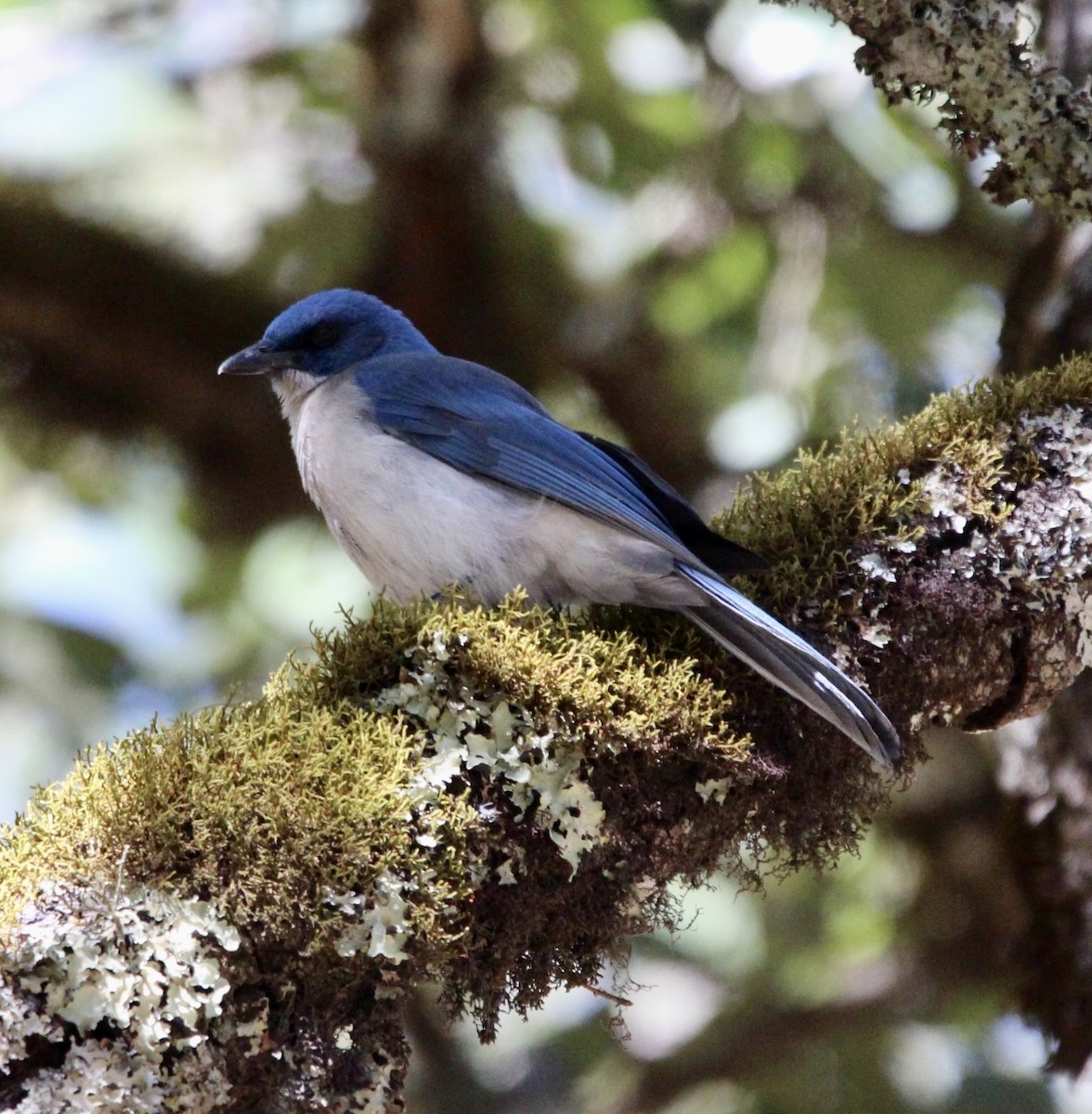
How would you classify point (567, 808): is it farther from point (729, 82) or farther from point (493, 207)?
point (729, 82)

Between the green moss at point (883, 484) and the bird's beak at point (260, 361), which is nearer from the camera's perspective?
the green moss at point (883, 484)

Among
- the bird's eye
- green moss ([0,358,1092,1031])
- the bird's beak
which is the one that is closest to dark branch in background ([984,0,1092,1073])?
green moss ([0,358,1092,1031])

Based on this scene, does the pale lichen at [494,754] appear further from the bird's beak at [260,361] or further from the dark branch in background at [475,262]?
the dark branch in background at [475,262]

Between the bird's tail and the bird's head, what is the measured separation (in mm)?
2143

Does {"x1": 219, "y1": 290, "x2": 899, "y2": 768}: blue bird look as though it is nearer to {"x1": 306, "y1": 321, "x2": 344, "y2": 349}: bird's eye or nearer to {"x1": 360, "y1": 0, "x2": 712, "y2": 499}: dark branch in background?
{"x1": 306, "y1": 321, "x2": 344, "y2": 349}: bird's eye

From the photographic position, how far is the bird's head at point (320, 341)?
4.86m

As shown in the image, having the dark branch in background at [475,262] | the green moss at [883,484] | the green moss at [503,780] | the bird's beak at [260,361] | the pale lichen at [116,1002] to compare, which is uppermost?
the dark branch in background at [475,262]

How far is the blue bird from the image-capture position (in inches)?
122

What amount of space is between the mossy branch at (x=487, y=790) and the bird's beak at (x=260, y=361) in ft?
6.10

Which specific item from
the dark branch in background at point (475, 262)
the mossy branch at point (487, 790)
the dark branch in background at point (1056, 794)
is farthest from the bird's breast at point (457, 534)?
the dark branch in background at point (475, 262)

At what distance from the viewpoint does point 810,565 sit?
10.7 ft

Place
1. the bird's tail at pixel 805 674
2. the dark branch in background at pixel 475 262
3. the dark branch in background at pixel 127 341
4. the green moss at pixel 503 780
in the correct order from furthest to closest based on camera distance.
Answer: the dark branch in background at pixel 127 341, the dark branch in background at pixel 475 262, the bird's tail at pixel 805 674, the green moss at pixel 503 780

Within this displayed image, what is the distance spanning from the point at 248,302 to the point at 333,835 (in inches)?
175

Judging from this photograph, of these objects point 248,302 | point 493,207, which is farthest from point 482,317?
point 248,302
